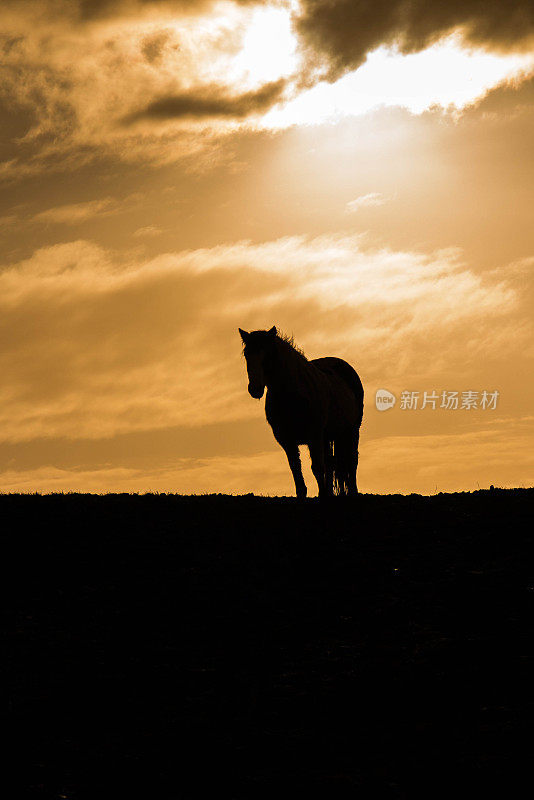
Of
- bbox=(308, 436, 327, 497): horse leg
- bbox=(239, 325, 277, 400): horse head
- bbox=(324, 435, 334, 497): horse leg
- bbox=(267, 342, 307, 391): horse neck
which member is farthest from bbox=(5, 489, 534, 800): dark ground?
bbox=(324, 435, 334, 497): horse leg

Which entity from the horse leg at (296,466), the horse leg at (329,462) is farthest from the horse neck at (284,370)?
the horse leg at (329,462)

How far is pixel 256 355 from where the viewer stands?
20109 millimetres

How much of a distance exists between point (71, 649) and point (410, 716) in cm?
524

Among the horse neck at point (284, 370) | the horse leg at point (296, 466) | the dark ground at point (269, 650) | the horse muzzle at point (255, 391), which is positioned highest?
the horse neck at point (284, 370)

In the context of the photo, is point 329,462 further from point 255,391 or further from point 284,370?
point 255,391

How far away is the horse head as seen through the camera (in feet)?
→ 65.6

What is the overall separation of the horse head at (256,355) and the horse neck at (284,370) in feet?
1.36

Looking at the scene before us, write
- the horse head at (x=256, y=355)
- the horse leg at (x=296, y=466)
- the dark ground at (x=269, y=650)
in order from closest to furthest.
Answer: the dark ground at (x=269, y=650), the horse head at (x=256, y=355), the horse leg at (x=296, y=466)

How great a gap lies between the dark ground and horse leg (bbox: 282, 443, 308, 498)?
2.00 meters

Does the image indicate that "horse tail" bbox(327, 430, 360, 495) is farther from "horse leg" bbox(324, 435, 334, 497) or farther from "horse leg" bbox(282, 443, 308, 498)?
"horse leg" bbox(282, 443, 308, 498)

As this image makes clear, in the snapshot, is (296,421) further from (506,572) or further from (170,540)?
(506,572)

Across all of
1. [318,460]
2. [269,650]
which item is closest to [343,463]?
[318,460]

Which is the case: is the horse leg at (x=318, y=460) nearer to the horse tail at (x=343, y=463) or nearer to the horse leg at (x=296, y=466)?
the horse leg at (x=296, y=466)

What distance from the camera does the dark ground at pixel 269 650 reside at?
9.20m
